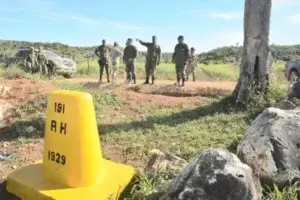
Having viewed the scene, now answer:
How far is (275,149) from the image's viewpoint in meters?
5.13

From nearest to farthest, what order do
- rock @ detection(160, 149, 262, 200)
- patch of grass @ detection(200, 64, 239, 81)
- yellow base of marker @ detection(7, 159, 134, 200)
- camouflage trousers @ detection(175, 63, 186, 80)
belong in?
1. rock @ detection(160, 149, 262, 200)
2. yellow base of marker @ detection(7, 159, 134, 200)
3. camouflage trousers @ detection(175, 63, 186, 80)
4. patch of grass @ detection(200, 64, 239, 81)

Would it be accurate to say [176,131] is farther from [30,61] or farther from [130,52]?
[30,61]

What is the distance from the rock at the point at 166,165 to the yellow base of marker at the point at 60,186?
318 millimetres

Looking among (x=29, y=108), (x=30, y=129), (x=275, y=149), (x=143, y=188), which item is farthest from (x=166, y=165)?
(x=29, y=108)

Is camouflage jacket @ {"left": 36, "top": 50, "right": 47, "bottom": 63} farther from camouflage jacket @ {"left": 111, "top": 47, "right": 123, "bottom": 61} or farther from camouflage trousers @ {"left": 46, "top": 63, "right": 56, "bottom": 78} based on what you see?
camouflage jacket @ {"left": 111, "top": 47, "right": 123, "bottom": 61}

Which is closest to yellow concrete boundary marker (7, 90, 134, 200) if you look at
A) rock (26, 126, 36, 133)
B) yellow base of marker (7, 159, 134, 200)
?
yellow base of marker (7, 159, 134, 200)

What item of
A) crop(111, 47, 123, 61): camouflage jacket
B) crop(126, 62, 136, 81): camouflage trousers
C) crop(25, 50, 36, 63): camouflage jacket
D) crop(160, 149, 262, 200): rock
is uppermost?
crop(111, 47, 123, 61): camouflage jacket

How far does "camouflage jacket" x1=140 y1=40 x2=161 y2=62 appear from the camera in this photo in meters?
15.6

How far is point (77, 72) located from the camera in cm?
2319

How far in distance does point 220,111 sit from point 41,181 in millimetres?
5972

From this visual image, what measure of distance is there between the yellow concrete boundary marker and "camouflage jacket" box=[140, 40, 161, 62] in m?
10.8

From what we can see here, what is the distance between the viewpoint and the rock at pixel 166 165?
523 cm

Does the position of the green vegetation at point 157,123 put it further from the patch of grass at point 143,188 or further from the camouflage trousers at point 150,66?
the camouflage trousers at point 150,66

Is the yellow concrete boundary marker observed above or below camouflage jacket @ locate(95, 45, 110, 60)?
below
